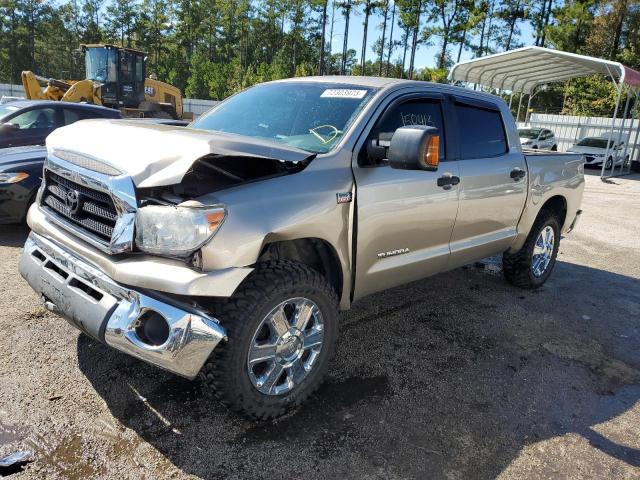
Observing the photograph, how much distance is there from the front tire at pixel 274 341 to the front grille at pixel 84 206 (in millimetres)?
746

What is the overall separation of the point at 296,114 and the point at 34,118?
6337mm

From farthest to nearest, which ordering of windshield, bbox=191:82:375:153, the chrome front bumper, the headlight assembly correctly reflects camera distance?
the headlight assembly
windshield, bbox=191:82:375:153
the chrome front bumper

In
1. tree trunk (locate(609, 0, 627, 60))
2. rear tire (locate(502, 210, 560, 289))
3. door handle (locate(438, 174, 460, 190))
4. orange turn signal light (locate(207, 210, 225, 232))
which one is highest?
tree trunk (locate(609, 0, 627, 60))

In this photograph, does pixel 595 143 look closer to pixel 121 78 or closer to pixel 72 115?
pixel 121 78

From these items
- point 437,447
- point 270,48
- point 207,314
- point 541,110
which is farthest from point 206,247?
point 270,48

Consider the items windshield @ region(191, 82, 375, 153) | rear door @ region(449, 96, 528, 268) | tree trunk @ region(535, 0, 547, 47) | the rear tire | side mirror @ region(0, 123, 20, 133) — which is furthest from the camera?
tree trunk @ region(535, 0, 547, 47)

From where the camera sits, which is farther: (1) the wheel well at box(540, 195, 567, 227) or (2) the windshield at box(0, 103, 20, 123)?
(2) the windshield at box(0, 103, 20, 123)

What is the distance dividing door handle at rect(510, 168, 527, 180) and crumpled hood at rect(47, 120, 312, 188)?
93.0 inches

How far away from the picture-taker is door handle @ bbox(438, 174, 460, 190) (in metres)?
3.66

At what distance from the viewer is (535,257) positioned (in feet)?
17.5

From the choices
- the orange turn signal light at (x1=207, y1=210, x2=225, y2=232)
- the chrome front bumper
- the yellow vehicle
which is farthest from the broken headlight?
the yellow vehicle

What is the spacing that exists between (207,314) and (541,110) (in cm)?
4323

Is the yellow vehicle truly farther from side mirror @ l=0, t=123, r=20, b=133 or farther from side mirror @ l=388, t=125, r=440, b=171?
side mirror @ l=388, t=125, r=440, b=171

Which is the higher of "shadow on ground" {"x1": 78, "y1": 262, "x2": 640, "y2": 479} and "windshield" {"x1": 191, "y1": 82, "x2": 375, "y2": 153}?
"windshield" {"x1": 191, "y1": 82, "x2": 375, "y2": 153}
